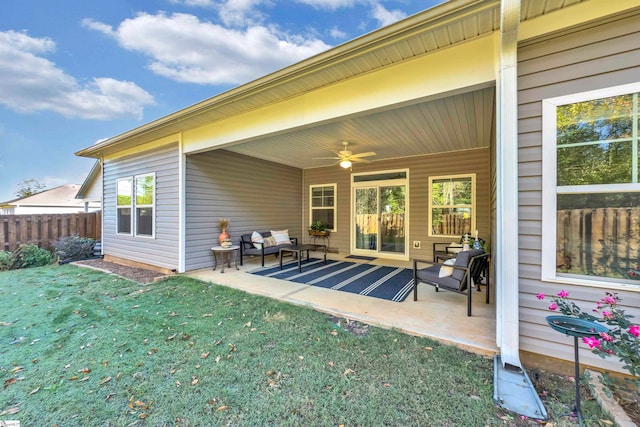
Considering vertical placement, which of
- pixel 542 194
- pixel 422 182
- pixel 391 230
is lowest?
pixel 391 230

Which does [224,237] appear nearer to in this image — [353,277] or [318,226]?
[353,277]

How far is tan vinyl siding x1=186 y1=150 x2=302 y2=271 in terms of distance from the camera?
555cm

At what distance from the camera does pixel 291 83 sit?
320cm

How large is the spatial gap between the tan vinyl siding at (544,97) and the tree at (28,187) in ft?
137

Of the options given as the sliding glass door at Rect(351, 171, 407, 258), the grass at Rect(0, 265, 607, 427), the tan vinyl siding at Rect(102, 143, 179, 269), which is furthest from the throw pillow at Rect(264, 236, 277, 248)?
the grass at Rect(0, 265, 607, 427)

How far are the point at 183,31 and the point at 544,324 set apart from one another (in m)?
11.2

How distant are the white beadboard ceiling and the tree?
33296 mm

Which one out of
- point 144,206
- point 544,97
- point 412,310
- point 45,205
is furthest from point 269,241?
point 45,205

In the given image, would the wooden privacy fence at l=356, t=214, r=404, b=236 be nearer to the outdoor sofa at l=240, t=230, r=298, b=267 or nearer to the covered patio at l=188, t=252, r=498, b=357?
the outdoor sofa at l=240, t=230, r=298, b=267

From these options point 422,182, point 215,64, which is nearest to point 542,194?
point 422,182

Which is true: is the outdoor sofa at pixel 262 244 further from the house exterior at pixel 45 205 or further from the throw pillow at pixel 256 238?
the house exterior at pixel 45 205

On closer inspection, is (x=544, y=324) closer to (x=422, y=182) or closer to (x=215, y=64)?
(x=422, y=182)

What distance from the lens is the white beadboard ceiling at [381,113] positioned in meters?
2.17

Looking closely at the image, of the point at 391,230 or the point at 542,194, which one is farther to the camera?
the point at 391,230
